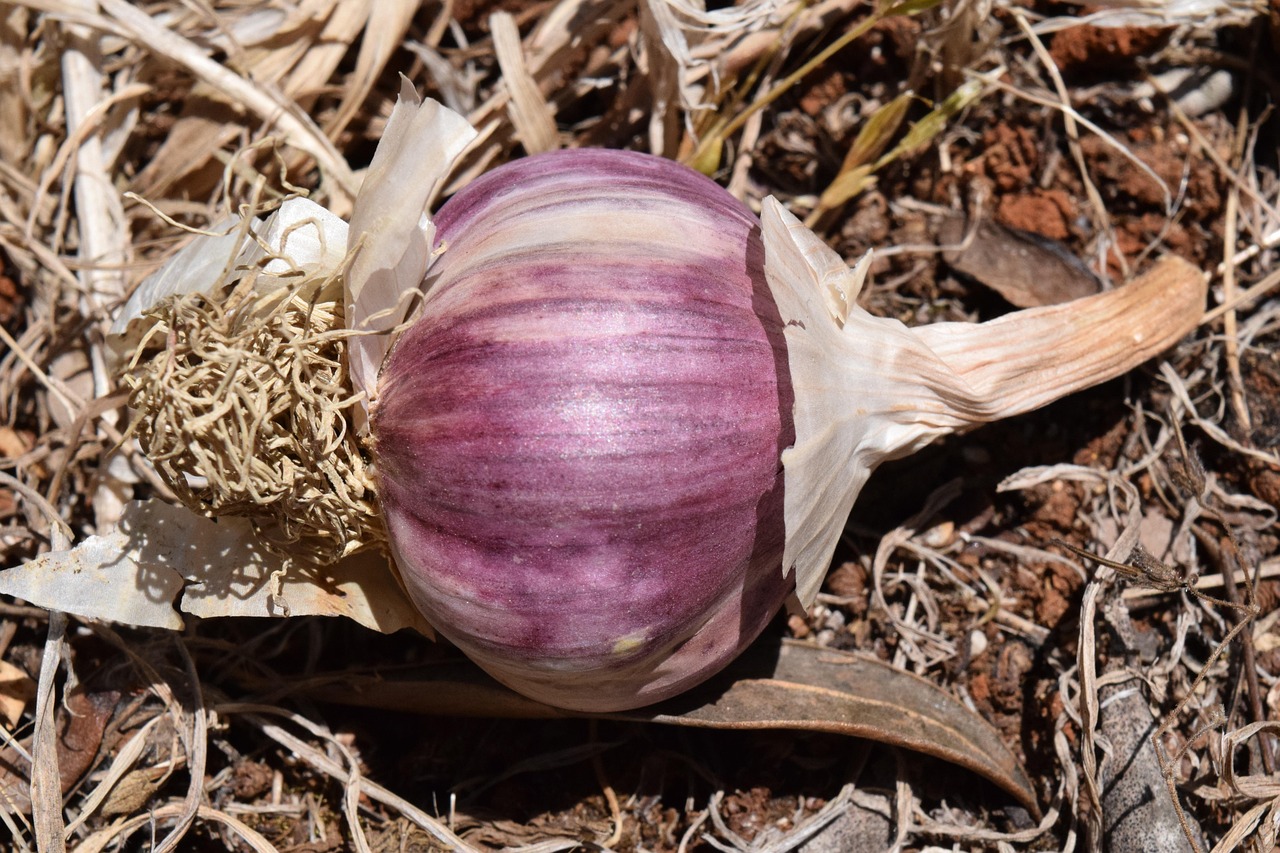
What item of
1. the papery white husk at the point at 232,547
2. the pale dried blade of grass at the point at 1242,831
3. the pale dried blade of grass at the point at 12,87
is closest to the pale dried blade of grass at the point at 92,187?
the pale dried blade of grass at the point at 12,87

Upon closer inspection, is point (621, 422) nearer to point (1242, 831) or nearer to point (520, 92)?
point (520, 92)

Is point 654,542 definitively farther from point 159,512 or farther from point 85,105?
point 85,105

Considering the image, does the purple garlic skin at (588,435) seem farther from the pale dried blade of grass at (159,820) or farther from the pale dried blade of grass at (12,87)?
the pale dried blade of grass at (12,87)

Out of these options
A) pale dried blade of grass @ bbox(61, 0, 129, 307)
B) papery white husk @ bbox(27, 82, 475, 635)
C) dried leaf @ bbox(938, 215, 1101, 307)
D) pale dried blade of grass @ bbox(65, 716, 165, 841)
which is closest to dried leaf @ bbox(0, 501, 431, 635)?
papery white husk @ bbox(27, 82, 475, 635)

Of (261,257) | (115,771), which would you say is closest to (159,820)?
(115,771)

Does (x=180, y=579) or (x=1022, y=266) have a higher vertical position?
(x=1022, y=266)

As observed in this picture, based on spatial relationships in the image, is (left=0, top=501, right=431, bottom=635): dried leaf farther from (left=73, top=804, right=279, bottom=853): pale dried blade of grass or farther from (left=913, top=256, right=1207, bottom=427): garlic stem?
(left=913, top=256, right=1207, bottom=427): garlic stem
